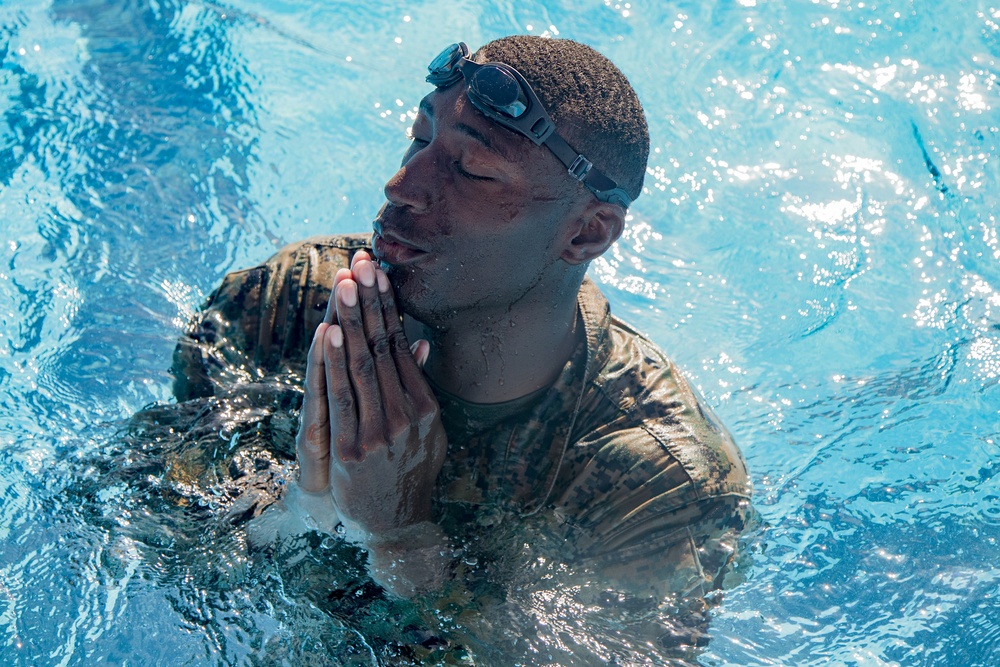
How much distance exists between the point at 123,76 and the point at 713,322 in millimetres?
4342

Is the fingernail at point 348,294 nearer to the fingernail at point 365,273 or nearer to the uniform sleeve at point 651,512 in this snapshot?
the fingernail at point 365,273

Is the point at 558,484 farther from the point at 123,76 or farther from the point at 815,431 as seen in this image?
the point at 123,76

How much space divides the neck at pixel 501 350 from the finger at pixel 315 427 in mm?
570

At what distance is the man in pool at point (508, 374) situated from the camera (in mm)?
3201

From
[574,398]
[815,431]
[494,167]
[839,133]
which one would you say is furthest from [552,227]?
[839,133]

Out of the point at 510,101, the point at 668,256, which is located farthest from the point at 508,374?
the point at 668,256

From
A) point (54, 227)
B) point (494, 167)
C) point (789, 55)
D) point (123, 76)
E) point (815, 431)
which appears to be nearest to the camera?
point (494, 167)

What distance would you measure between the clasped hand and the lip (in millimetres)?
186

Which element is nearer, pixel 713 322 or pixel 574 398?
pixel 574 398

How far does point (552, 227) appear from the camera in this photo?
356 cm

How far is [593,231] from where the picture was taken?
A: 366cm

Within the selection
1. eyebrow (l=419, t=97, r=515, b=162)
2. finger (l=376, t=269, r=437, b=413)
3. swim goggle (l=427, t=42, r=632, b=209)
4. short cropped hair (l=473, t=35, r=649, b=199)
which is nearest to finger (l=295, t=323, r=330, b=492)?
finger (l=376, t=269, r=437, b=413)

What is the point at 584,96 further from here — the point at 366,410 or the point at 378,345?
the point at 366,410

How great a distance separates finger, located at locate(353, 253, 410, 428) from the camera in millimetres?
3127
